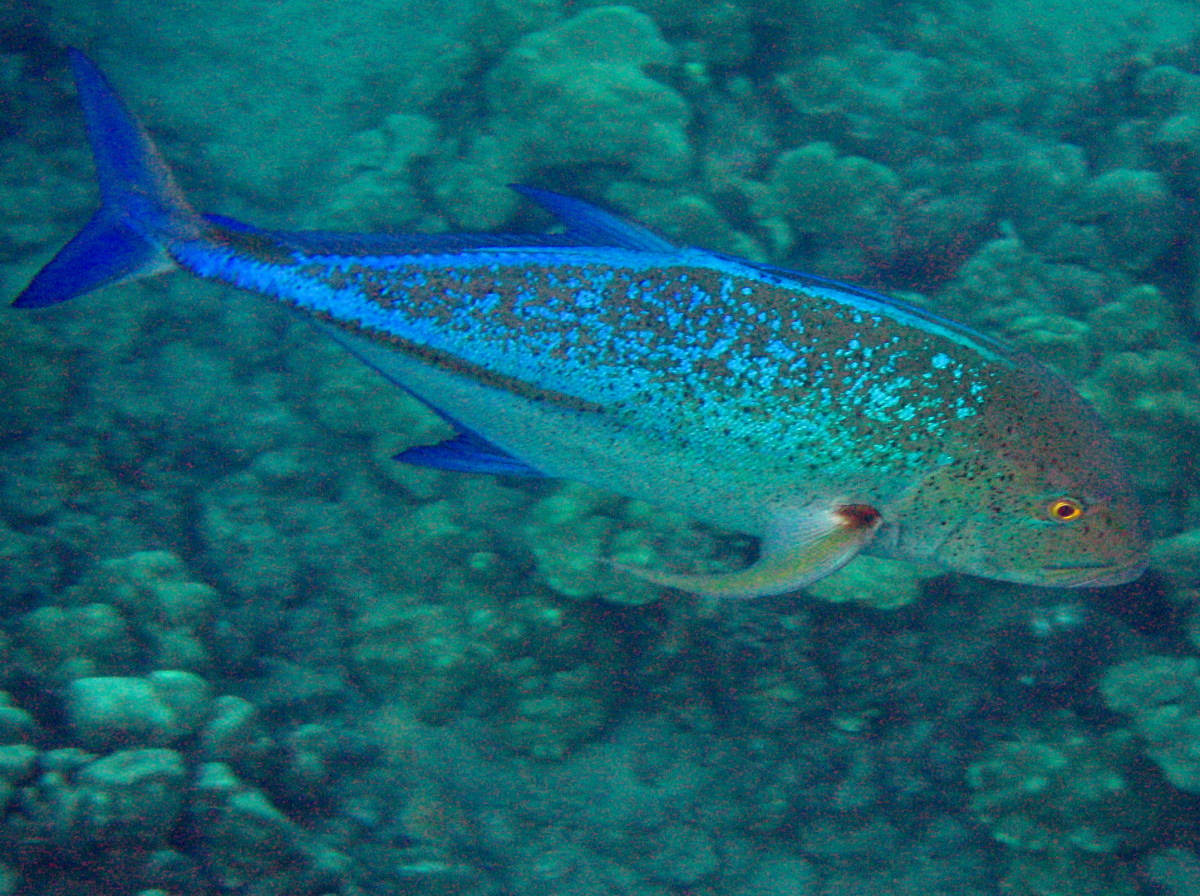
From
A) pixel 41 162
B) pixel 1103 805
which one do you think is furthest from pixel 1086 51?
pixel 41 162

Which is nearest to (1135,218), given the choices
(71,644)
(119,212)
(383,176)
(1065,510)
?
(1065,510)

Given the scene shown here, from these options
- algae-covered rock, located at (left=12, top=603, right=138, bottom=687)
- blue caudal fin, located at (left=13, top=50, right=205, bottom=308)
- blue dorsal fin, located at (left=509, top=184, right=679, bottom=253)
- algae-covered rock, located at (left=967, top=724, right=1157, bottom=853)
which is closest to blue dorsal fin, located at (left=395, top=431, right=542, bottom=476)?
blue dorsal fin, located at (left=509, top=184, right=679, bottom=253)

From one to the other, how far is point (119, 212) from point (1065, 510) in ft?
9.45

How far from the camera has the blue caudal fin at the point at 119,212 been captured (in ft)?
7.06

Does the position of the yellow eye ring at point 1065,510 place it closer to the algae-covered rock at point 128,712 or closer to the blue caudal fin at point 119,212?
the blue caudal fin at point 119,212

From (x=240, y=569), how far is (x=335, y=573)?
1.49 ft

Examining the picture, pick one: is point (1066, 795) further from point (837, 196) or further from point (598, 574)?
point (837, 196)

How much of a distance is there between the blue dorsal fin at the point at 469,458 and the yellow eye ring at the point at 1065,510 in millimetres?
1387

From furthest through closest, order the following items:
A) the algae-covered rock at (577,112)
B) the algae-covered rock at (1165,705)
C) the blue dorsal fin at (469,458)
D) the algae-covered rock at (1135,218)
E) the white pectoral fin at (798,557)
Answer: the algae-covered rock at (577,112) → the algae-covered rock at (1135,218) → the algae-covered rock at (1165,705) → the blue dorsal fin at (469,458) → the white pectoral fin at (798,557)

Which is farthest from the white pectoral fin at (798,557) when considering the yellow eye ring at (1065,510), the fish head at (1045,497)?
the yellow eye ring at (1065,510)

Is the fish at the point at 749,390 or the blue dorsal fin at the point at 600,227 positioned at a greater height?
the blue dorsal fin at the point at 600,227

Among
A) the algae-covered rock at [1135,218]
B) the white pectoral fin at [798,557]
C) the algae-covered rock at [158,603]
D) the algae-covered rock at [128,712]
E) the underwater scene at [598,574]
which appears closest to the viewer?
the white pectoral fin at [798,557]

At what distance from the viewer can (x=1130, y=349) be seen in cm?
393

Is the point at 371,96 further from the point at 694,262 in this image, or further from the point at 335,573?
the point at 694,262
